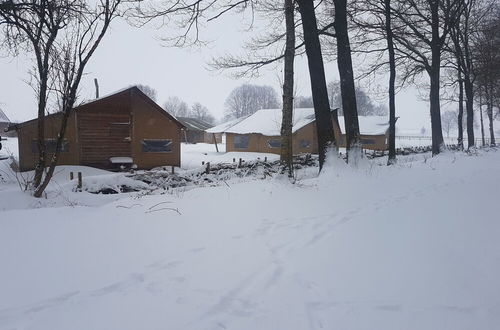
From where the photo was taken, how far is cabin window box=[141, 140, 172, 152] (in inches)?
875

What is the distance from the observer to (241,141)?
3556cm

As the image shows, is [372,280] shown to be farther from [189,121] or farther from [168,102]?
[168,102]

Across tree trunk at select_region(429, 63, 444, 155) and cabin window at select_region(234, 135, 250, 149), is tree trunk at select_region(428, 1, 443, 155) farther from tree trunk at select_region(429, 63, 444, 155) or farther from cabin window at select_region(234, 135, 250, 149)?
cabin window at select_region(234, 135, 250, 149)

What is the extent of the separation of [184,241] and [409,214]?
13.1 feet

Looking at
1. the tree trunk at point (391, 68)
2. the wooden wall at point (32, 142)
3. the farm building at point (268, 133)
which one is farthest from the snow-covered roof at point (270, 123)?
the wooden wall at point (32, 142)

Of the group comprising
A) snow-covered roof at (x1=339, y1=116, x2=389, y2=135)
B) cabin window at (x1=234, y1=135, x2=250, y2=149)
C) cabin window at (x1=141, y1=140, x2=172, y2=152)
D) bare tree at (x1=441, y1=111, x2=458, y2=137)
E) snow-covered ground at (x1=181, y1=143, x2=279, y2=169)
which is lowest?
snow-covered ground at (x1=181, y1=143, x2=279, y2=169)

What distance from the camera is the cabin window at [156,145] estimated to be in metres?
22.2

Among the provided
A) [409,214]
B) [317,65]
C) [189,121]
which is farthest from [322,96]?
[189,121]

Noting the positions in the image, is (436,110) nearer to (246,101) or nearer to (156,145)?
(156,145)

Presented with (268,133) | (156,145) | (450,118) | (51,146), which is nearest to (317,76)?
(156,145)

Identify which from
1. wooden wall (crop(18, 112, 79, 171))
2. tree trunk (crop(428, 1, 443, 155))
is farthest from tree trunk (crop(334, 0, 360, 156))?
wooden wall (crop(18, 112, 79, 171))

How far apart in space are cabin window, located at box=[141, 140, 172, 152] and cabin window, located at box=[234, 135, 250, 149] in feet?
43.8

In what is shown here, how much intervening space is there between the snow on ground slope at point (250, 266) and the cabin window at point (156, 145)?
55.9 feet

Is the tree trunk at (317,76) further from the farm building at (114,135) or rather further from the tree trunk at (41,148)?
the farm building at (114,135)
